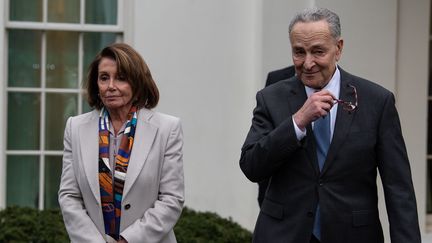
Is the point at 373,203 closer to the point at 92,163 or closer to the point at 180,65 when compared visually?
the point at 92,163

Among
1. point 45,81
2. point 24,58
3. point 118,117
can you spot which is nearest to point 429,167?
point 45,81

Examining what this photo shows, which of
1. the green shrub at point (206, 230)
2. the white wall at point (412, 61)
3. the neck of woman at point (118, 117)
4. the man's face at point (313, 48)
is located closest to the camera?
the man's face at point (313, 48)

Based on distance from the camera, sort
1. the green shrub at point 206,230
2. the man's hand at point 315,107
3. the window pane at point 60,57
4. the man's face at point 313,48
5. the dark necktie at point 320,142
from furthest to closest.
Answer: the window pane at point 60,57 < the green shrub at point 206,230 < the dark necktie at point 320,142 < the man's face at point 313,48 < the man's hand at point 315,107

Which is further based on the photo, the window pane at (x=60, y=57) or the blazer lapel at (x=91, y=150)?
the window pane at (x=60, y=57)

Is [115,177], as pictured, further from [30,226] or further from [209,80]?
[209,80]

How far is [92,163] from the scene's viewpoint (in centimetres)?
480

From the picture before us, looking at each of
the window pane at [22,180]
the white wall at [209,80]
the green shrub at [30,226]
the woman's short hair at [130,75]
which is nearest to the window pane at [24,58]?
the window pane at [22,180]

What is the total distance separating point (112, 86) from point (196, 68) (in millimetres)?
3764

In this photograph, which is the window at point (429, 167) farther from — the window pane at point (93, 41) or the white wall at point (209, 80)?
the window pane at point (93, 41)

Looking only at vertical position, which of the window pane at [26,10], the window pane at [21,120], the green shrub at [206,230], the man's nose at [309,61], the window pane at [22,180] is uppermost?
the window pane at [26,10]

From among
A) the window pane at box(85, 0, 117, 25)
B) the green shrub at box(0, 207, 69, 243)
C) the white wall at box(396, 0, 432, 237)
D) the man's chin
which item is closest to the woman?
the man's chin

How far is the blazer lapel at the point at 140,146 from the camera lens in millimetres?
4770

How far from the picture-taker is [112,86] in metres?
4.81

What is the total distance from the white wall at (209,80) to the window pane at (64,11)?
585 mm
